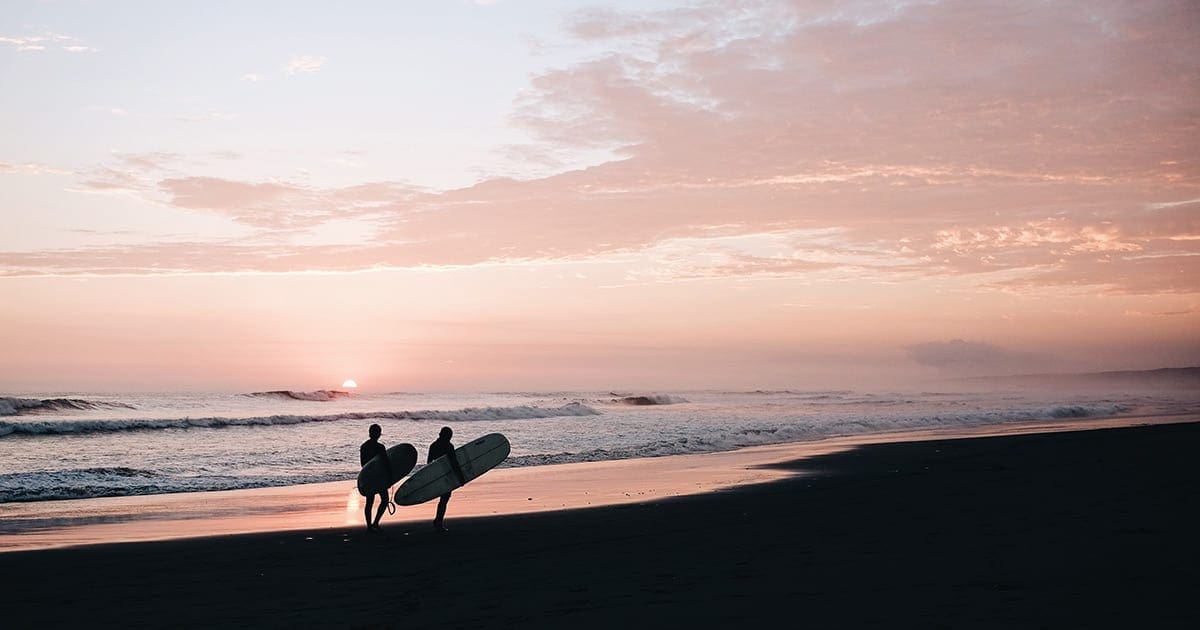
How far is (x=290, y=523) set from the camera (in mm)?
14930

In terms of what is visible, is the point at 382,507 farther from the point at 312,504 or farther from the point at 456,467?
the point at 312,504

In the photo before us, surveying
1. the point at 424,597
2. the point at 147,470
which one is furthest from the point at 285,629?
the point at 147,470

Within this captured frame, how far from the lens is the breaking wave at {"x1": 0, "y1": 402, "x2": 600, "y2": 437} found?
40.6 meters

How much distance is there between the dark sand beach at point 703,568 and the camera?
759cm

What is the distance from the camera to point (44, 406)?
5916cm

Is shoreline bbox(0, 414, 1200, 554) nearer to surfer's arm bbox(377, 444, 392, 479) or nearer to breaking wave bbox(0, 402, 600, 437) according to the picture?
surfer's arm bbox(377, 444, 392, 479)

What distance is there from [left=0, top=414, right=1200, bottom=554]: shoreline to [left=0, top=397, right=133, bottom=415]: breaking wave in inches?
1793

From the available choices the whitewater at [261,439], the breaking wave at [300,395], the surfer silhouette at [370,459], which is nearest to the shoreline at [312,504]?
the surfer silhouette at [370,459]

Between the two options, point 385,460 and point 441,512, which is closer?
point 441,512

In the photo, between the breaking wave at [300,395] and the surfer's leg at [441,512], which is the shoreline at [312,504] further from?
the breaking wave at [300,395]

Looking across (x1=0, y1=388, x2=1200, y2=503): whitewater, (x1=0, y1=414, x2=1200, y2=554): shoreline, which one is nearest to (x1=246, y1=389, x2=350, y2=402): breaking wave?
(x1=0, y1=388, x2=1200, y2=503): whitewater

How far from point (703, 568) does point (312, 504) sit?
440 inches

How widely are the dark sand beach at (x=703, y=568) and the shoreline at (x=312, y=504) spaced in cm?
127

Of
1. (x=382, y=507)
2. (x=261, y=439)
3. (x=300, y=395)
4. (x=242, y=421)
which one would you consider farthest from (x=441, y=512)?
(x=300, y=395)
